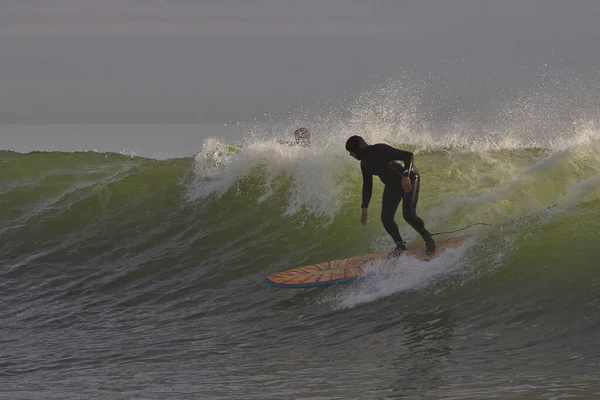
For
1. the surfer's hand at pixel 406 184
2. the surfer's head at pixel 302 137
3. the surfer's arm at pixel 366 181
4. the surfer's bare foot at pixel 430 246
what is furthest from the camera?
the surfer's head at pixel 302 137

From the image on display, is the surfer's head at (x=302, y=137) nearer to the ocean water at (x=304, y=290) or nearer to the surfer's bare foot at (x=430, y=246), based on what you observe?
the ocean water at (x=304, y=290)

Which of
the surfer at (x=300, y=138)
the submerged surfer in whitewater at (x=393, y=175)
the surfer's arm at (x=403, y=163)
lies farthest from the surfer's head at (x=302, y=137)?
the surfer's arm at (x=403, y=163)

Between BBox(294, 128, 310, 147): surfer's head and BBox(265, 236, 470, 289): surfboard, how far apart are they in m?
4.99

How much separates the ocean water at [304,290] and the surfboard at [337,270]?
0.15 metres

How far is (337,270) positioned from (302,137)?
18.8 feet

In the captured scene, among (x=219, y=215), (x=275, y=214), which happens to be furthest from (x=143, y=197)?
(x=275, y=214)

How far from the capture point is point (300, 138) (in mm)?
15477

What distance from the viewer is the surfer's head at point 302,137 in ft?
50.0

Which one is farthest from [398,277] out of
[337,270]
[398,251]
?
[337,270]

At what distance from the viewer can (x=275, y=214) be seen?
13.7 m

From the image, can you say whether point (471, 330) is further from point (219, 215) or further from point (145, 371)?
point (219, 215)

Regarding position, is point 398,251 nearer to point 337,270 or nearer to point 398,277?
point 398,277

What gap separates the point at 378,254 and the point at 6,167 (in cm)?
1438

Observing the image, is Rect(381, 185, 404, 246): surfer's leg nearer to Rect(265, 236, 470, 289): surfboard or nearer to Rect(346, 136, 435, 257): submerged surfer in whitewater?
Rect(346, 136, 435, 257): submerged surfer in whitewater
